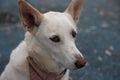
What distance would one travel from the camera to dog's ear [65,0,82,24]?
2.13 m

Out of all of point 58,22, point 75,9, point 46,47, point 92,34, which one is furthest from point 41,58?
point 92,34

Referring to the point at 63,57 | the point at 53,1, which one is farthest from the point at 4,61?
the point at 53,1

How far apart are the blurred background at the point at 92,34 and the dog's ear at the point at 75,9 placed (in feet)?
2.95

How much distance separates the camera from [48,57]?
2.02 metres

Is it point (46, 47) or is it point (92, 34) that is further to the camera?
point (92, 34)

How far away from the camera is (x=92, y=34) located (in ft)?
12.9

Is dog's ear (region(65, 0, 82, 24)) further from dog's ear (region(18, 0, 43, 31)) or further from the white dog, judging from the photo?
dog's ear (region(18, 0, 43, 31))

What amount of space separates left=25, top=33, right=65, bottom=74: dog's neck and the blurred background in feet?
2.95

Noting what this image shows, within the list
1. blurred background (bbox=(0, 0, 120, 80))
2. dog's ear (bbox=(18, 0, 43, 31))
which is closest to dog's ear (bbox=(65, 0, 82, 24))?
dog's ear (bbox=(18, 0, 43, 31))

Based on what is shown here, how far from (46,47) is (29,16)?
20 centimetres

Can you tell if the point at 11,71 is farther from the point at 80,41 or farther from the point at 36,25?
the point at 80,41

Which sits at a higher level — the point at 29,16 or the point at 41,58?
the point at 29,16

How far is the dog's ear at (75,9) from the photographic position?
6.98 ft

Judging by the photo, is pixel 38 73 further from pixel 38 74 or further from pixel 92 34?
pixel 92 34
